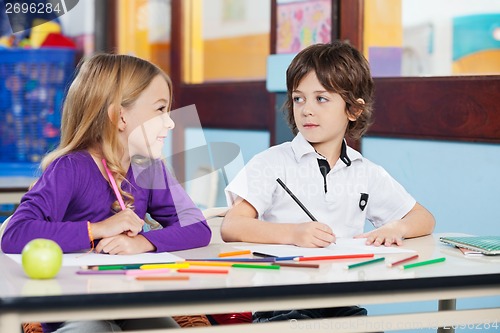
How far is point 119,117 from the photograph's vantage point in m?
1.90

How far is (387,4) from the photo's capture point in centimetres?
306

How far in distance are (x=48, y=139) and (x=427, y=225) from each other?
310 cm

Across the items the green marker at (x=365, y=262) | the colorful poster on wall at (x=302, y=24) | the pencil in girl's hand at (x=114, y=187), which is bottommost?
the green marker at (x=365, y=262)

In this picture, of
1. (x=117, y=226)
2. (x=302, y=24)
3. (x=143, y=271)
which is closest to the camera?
(x=143, y=271)

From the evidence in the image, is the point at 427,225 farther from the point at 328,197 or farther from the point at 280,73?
the point at 280,73

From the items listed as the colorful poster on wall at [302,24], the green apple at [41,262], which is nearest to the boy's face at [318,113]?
the green apple at [41,262]

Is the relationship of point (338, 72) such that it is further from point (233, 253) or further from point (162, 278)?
point (162, 278)

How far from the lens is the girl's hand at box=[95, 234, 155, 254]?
1638 mm

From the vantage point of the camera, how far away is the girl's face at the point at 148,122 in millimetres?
1899

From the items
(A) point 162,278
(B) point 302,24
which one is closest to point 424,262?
(A) point 162,278

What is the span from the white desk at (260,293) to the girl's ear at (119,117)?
43cm

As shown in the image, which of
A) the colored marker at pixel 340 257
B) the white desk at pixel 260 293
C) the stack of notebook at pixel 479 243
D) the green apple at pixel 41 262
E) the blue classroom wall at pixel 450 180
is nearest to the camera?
the white desk at pixel 260 293

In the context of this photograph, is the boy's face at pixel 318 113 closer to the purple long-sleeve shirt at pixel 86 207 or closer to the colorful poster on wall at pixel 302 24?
the purple long-sleeve shirt at pixel 86 207

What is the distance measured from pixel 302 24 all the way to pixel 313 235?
6.06 ft
